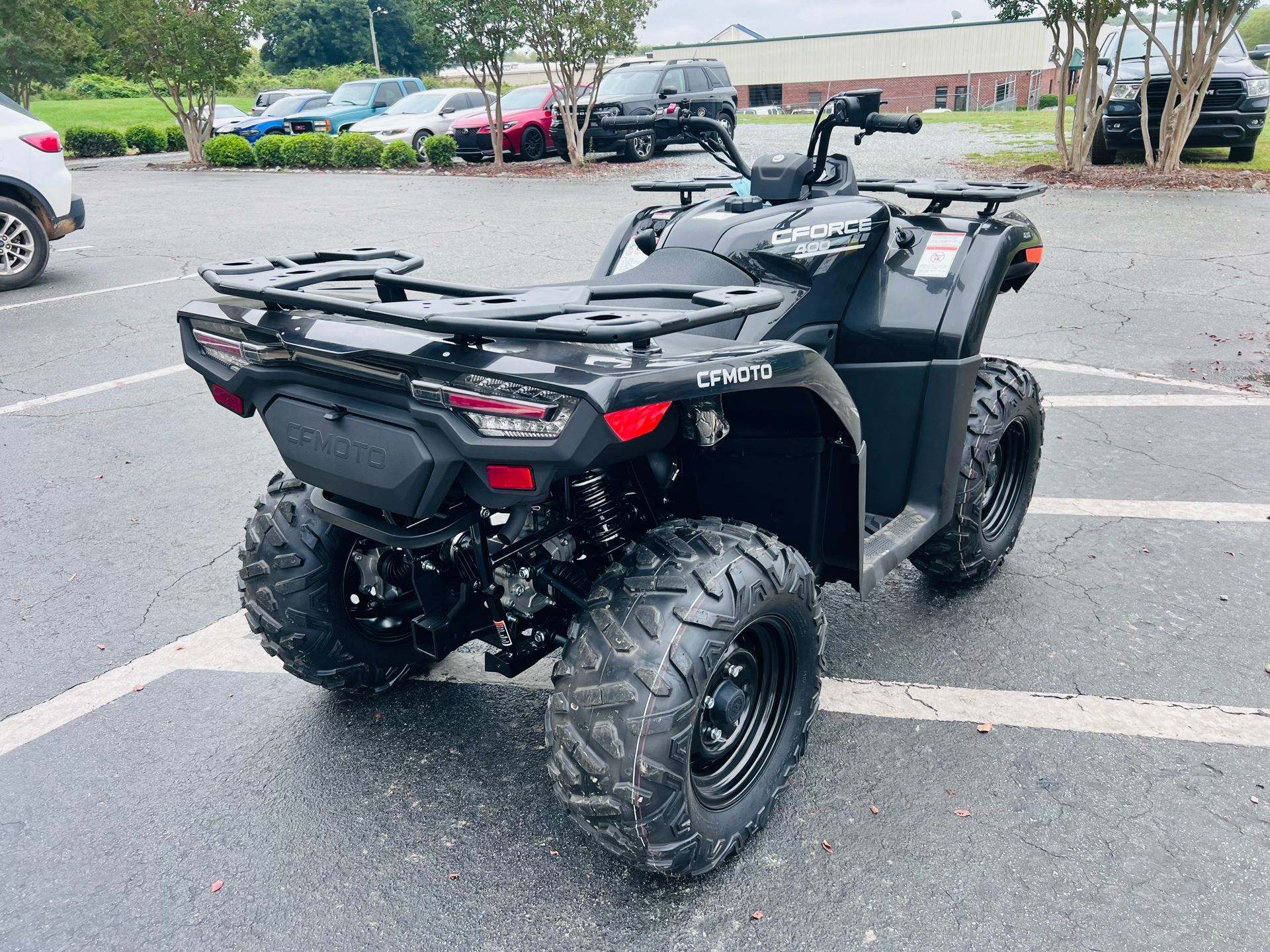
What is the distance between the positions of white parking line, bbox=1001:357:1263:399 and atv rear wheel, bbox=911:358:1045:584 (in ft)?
6.65

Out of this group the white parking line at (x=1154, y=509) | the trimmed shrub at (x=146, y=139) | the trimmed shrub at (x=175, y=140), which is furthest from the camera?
the trimmed shrub at (x=175, y=140)

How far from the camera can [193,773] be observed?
9.47ft

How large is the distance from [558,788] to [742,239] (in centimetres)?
161

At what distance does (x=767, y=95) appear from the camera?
60.2 m

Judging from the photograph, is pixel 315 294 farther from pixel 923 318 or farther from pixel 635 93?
pixel 635 93

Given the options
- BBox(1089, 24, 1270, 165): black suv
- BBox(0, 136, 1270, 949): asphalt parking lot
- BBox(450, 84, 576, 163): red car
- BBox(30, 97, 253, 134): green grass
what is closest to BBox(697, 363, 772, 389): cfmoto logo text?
BBox(0, 136, 1270, 949): asphalt parking lot

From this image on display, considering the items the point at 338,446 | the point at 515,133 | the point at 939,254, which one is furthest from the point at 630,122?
the point at 515,133

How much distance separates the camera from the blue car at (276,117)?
2561cm

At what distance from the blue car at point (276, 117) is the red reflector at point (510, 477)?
24404mm

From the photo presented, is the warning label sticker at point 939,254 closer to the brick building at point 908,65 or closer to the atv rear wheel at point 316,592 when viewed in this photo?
the atv rear wheel at point 316,592

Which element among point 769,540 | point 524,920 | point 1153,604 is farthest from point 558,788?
point 1153,604

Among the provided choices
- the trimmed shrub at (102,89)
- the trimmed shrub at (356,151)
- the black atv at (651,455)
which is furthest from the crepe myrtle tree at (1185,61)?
the trimmed shrub at (102,89)

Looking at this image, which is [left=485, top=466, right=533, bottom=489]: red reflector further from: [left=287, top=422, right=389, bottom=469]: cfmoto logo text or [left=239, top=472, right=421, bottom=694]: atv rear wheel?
[left=239, top=472, right=421, bottom=694]: atv rear wheel

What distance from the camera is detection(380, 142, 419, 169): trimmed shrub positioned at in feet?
64.0
